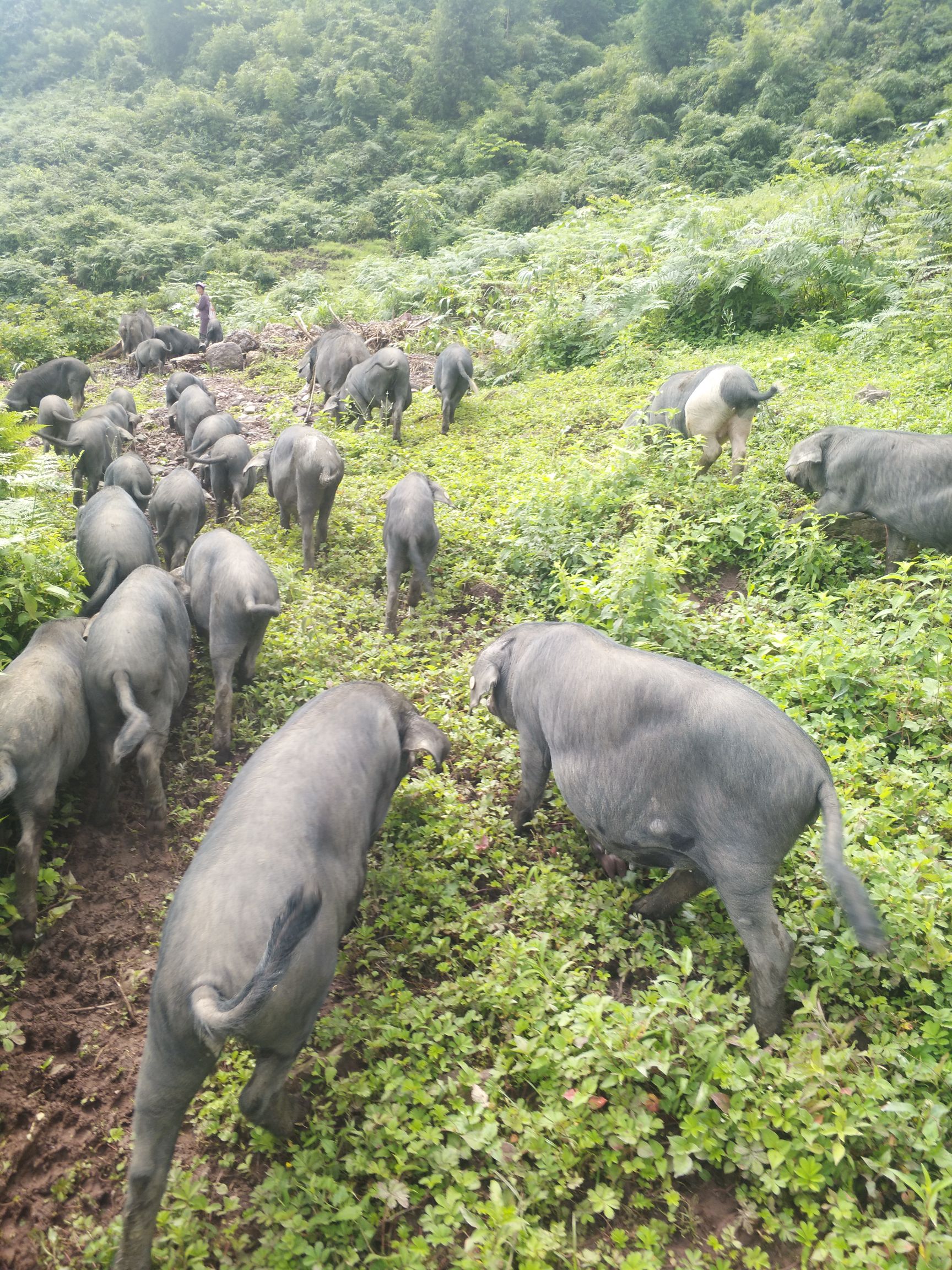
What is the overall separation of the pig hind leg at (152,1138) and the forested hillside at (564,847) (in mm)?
135

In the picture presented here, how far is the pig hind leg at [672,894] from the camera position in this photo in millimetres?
3588

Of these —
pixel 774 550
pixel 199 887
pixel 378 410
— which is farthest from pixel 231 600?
pixel 378 410

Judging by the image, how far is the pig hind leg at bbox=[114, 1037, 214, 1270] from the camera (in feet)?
8.41

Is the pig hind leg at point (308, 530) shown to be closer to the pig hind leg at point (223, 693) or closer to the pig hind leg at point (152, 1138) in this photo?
the pig hind leg at point (223, 693)

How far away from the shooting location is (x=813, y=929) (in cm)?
335

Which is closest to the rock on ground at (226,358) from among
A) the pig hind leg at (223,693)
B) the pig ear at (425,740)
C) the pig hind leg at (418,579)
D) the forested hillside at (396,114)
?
the pig hind leg at (418,579)

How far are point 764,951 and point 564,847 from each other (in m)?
1.36

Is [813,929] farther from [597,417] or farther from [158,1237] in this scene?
[597,417]

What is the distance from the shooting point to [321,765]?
3.34 metres

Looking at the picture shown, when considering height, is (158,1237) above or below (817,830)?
below

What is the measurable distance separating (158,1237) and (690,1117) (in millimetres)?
1888

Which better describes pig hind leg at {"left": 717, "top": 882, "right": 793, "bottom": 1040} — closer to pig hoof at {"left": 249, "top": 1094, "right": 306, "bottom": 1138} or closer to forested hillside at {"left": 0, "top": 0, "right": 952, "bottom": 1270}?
forested hillside at {"left": 0, "top": 0, "right": 952, "bottom": 1270}

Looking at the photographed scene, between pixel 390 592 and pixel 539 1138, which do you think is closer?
pixel 539 1138

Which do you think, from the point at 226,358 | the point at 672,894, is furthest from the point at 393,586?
the point at 226,358
